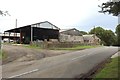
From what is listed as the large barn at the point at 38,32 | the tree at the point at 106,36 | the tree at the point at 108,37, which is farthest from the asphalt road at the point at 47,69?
the tree at the point at 108,37

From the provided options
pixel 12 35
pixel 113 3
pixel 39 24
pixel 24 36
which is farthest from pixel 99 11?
pixel 12 35

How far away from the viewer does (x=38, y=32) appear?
248 ft

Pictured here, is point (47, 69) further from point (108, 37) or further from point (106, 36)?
point (106, 36)

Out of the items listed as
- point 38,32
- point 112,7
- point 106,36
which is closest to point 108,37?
point 106,36

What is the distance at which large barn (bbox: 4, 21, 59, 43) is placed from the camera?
74750 mm

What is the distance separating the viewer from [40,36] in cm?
7731

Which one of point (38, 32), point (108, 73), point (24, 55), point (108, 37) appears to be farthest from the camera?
point (108, 37)

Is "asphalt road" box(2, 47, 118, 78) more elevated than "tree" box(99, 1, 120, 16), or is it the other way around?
"tree" box(99, 1, 120, 16)

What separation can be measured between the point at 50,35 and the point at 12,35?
1974 cm

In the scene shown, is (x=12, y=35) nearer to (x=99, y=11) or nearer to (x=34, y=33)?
(x=34, y=33)

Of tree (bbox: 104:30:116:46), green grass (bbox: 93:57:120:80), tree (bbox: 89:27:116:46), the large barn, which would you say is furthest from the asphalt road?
tree (bbox: 104:30:116:46)

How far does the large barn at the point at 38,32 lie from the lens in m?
74.8

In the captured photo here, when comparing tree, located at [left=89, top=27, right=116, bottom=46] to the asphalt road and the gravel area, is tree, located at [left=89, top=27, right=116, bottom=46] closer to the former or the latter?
the gravel area

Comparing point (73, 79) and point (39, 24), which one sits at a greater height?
point (39, 24)
